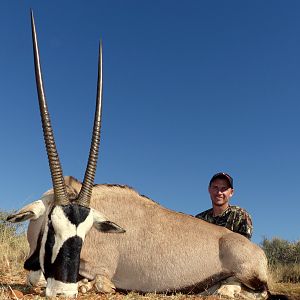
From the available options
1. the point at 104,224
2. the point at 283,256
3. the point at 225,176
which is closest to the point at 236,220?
the point at 225,176

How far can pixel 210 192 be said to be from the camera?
8211 mm

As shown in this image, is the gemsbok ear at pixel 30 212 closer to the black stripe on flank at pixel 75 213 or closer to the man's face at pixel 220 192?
the black stripe on flank at pixel 75 213

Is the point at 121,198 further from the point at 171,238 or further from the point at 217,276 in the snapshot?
the point at 217,276

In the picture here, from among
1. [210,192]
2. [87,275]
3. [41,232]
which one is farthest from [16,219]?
[210,192]

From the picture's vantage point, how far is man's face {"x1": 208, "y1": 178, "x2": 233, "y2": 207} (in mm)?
8047

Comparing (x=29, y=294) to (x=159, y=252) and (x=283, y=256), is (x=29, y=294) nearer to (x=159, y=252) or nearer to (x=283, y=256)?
(x=159, y=252)

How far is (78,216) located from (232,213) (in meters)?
3.57

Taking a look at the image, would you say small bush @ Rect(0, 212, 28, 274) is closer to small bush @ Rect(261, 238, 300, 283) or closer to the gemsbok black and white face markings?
the gemsbok black and white face markings

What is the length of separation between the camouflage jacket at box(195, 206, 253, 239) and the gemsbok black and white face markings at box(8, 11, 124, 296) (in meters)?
2.55

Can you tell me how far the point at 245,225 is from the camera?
25.2 feet

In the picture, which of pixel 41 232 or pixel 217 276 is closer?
pixel 41 232

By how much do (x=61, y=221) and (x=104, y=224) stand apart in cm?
77

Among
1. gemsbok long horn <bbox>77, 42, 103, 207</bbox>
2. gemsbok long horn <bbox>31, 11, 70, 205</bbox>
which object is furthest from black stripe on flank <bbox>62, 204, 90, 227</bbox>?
gemsbok long horn <bbox>31, 11, 70, 205</bbox>

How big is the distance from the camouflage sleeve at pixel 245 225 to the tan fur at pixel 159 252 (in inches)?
40.7
